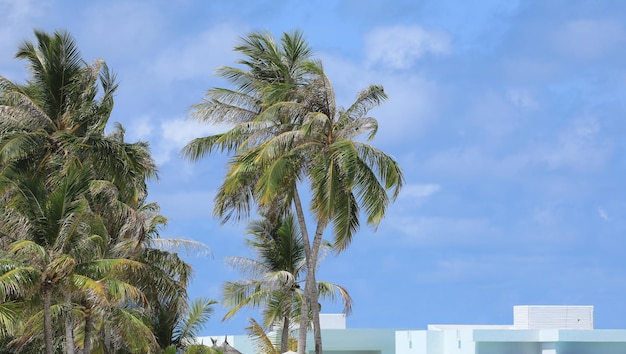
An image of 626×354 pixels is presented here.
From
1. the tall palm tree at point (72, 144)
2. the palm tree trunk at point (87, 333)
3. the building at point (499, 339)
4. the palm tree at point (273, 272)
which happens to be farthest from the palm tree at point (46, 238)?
the building at point (499, 339)

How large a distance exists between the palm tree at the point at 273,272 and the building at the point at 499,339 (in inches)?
473

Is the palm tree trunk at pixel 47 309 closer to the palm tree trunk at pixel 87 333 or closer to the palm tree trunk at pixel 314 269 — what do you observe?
the palm tree trunk at pixel 87 333

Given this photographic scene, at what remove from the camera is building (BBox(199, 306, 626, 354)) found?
4594 centimetres

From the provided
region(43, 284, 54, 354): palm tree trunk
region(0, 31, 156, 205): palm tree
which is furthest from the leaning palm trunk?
region(43, 284, 54, 354): palm tree trunk

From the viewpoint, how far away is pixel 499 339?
46406 millimetres

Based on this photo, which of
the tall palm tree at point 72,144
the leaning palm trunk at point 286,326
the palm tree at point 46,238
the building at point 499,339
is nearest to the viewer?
the palm tree at point 46,238

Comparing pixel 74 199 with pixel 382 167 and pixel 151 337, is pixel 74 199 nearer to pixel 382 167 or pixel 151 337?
pixel 151 337

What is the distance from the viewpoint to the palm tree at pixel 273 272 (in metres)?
33.6

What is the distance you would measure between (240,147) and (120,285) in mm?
6131

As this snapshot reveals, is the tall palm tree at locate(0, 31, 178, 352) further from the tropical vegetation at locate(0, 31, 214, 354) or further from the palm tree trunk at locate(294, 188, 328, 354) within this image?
the palm tree trunk at locate(294, 188, 328, 354)

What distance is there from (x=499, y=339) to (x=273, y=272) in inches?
640

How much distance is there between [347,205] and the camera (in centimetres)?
2675

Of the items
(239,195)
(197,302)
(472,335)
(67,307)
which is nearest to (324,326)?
(472,335)

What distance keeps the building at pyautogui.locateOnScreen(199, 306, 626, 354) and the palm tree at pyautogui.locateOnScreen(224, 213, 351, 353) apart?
12.0m
